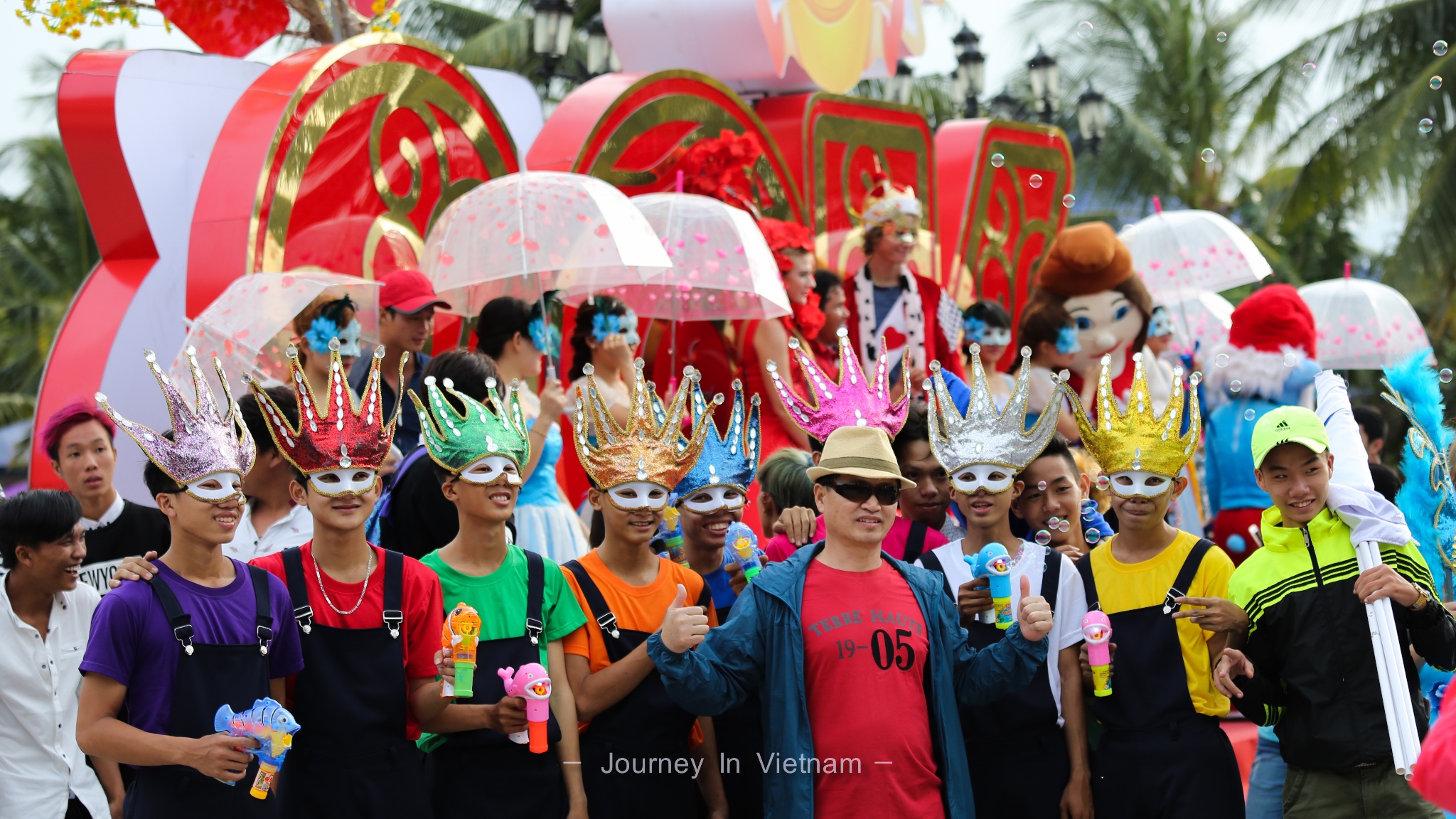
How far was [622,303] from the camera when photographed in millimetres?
6105

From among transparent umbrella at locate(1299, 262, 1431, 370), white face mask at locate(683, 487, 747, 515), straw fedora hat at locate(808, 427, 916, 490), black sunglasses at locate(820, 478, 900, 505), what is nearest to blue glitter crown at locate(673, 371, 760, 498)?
white face mask at locate(683, 487, 747, 515)

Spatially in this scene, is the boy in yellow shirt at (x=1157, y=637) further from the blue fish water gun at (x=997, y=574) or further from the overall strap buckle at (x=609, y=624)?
the overall strap buckle at (x=609, y=624)

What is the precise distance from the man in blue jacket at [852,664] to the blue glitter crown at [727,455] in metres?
0.58

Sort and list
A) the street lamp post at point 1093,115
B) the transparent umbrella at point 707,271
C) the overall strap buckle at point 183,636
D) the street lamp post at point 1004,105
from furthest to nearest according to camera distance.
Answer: the street lamp post at point 1004,105 < the street lamp post at point 1093,115 < the transparent umbrella at point 707,271 < the overall strap buckle at point 183,636

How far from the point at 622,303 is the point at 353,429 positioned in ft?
7.21

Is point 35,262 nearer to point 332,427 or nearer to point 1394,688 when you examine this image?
point 332,427

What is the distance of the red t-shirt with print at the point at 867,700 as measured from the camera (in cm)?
378

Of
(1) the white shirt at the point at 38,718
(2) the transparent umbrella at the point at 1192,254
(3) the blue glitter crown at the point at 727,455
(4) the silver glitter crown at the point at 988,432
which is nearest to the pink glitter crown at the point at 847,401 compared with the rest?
(3) the blue glitter crown at the point at 727,455

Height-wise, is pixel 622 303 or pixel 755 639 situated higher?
pixel 622 303

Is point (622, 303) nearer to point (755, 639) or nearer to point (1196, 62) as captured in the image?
point (755, 639)

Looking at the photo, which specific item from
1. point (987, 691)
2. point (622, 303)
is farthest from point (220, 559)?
point (622, 303)

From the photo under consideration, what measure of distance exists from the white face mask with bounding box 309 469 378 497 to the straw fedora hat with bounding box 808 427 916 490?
1.21 meters

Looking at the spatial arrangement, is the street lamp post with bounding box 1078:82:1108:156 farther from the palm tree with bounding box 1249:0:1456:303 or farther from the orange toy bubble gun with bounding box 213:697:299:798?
the orange toy bubble gun with bounding box 213:697:299:798

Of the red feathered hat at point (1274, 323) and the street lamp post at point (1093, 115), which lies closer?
the red feathered hat at point (1274, 323)
